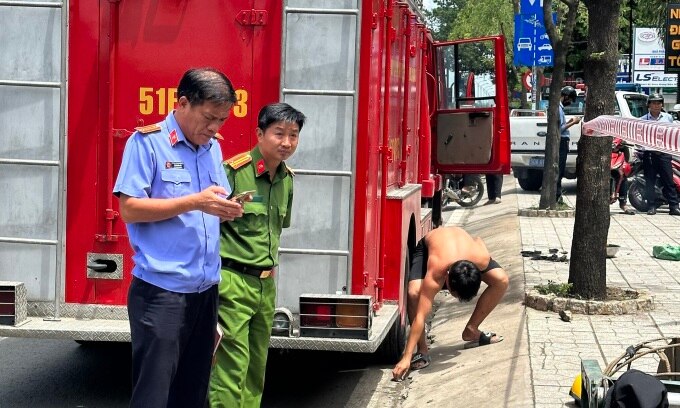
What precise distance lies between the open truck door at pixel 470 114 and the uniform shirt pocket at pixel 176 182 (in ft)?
23.0

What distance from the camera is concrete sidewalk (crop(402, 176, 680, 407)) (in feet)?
23.5

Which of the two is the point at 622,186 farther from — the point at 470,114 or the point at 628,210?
the point at 470,114

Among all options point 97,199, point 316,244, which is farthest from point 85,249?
point 316,244

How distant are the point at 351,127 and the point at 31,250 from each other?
2.09 meters

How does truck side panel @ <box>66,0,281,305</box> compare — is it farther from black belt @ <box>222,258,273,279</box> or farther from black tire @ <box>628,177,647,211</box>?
black tire @ <box>628,177,647,211</box>

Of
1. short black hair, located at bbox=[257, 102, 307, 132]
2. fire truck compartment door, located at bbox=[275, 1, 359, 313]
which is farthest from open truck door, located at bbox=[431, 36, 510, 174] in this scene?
short black hair, located at bbox=[257, 102, 307, 132]

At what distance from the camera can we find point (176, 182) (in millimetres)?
4762

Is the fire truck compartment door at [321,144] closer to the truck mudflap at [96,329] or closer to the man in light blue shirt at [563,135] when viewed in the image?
the truck mudflap at [96,329]

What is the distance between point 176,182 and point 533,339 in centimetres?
425

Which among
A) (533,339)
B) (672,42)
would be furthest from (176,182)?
(672,42)

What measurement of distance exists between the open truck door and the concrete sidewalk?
122 cm

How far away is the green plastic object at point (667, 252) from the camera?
42.2 ft

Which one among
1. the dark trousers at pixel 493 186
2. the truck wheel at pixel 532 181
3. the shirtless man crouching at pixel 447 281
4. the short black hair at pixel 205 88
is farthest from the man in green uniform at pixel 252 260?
the truck wheel at pixel 532 181

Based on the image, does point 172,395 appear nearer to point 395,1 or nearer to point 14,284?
point 14,284
